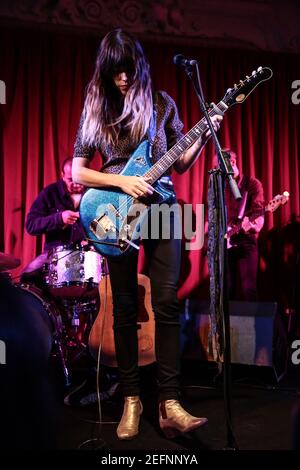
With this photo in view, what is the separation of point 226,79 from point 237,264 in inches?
88.2

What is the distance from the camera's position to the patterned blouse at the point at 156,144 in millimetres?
2324

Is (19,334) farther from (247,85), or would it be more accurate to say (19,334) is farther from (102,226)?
(247,85)

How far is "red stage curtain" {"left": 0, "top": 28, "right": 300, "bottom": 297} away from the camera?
4.89m

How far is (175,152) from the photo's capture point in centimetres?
229

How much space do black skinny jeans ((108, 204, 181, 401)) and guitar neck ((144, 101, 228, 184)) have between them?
23cm

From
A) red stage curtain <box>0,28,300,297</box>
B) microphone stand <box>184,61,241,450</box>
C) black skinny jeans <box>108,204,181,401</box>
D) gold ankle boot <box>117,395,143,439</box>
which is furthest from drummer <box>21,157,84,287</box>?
microphone stand <box>184,61,241,450</box>

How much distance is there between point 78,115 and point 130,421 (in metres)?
3.70

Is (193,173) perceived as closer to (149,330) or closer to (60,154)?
(60,154)

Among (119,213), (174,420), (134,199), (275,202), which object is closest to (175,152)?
(134,199)

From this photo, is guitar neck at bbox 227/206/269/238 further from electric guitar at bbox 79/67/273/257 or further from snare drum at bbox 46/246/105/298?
electric guitar at bbox 79/67/273/257

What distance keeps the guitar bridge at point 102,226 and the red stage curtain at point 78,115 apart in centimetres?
270

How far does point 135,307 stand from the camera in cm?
230

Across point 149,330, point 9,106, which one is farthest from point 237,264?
point 9,106

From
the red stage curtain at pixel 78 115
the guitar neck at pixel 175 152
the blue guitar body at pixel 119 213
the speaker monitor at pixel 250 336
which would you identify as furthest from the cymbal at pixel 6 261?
the red stage curtain at pixel 78 115
